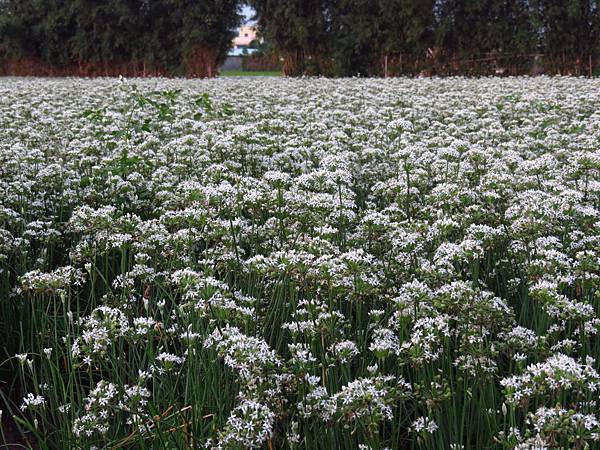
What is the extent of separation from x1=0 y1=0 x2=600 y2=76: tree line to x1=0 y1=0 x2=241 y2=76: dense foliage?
0.05 metres

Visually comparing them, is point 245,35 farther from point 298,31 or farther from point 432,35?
point 432,35

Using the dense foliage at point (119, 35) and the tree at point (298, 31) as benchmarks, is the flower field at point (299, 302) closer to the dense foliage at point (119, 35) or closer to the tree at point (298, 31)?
the tree at point (298, 31)

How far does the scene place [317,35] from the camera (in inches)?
1092

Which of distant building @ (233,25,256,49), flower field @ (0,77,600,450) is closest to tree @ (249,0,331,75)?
distant building @ (233,25,256,49)

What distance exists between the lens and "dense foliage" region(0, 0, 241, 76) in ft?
100

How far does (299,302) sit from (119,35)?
3110 centimetres

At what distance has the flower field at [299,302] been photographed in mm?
2412

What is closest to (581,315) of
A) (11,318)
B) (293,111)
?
(11,318)

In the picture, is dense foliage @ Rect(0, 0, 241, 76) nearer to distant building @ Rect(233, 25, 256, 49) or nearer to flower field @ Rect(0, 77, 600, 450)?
distant building @ Rect(233, 25, 256, 49)

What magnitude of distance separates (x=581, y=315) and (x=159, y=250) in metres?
2.15

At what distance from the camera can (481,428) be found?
262cm

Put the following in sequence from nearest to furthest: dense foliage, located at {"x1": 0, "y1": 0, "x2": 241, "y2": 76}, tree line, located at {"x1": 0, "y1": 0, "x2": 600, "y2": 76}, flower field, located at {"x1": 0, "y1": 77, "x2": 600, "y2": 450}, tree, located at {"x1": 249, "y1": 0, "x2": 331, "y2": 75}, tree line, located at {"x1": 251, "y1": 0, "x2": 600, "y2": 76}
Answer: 1. flower field, located at {"x1": 0, "y1": 77, "x2": 600, "y2": 450}
2. tree line, located at {"x1": 251, "y1": 0, "x2": 600, "y2": 76}
3. tree line, located at {"x1": 0, "y1": 0, "x2": 600, "y2": 76}
4. tree, located at {"x1": 249, "y1": 0, "x2": 331, "y2": 75}
5. dense foliage, located at {"x1": 0, "y1": 0, "x2": 241, "y2": 76}

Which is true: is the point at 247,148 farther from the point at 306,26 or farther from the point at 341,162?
the point at 306,26

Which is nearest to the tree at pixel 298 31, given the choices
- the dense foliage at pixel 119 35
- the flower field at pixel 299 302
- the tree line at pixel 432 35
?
the tree line at pixel 432 35
